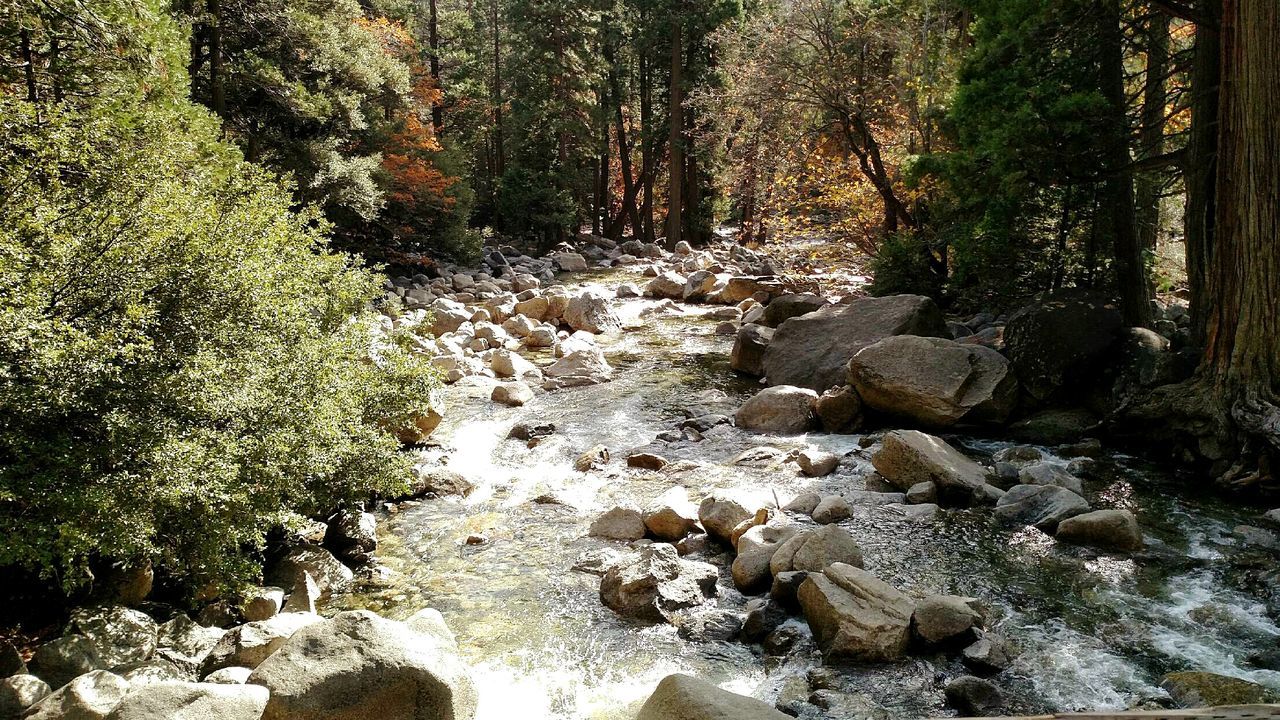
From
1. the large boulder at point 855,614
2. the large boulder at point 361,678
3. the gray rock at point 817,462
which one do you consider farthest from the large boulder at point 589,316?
the large boulder at point 361,678

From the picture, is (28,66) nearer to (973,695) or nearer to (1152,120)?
(973,695)

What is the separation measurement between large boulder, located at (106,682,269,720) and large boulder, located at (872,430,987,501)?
6.25 meters

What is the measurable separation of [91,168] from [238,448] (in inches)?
114

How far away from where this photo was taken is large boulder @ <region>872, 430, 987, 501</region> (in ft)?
26.9

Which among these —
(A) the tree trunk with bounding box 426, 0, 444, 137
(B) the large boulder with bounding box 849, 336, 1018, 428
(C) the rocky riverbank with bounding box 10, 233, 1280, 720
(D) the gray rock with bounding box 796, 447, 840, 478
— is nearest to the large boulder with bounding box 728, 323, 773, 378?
(C) the rocky riverbank with bounding box 10, 233, 1280, 720

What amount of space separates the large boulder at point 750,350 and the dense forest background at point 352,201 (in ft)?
11.4

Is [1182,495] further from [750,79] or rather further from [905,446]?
[750,79]

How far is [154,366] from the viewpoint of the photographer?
5.65 m

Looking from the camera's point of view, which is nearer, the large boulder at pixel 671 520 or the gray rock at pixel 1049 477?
the large boulder at pixel 671 520

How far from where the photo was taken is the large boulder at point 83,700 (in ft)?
14.4

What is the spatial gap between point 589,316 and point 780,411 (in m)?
7.70

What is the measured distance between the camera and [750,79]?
18203mm

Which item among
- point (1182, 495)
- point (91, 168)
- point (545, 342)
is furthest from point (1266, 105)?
point (545, 342)

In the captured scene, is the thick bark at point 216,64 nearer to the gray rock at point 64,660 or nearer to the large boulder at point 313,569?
the large boulder at point 313,569
